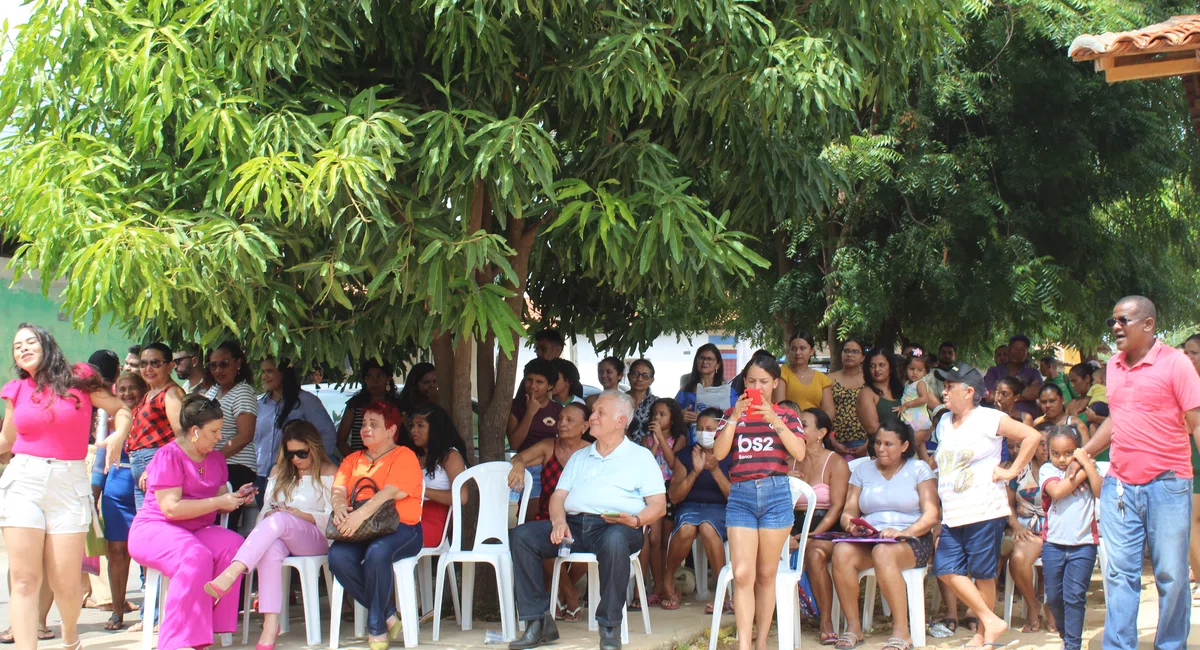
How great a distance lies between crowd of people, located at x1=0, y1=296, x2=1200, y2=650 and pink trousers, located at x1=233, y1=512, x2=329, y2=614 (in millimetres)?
13

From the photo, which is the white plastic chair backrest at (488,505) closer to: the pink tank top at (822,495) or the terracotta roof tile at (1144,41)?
the pink tank top at (822,495)

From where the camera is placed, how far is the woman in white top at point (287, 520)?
6.20 m

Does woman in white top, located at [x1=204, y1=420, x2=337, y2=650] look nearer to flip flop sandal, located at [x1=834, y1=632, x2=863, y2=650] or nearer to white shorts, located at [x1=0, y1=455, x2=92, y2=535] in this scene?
white shorts, located at [x1=0, y1=455, x2=92, y2=535]

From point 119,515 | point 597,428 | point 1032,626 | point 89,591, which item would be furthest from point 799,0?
point 89,591

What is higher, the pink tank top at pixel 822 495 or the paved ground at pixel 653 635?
the pink tank top at pixel 822 495

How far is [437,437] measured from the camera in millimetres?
7055

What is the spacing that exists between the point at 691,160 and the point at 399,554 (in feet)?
9.67

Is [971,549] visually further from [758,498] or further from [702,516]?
[702,516]

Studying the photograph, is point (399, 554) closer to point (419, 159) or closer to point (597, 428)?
point (597, 428)

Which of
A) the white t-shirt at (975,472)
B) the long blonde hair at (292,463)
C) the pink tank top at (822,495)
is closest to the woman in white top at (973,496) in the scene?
the white t-shirt at (975,472)

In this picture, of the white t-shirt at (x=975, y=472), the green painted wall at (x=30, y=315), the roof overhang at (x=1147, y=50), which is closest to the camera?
the roof overhang at (x=1147, y=50)

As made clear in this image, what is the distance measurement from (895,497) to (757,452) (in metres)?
1.20

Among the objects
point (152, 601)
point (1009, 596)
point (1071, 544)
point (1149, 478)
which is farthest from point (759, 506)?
point (152, 601)

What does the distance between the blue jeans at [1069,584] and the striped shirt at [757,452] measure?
58.0 inches
